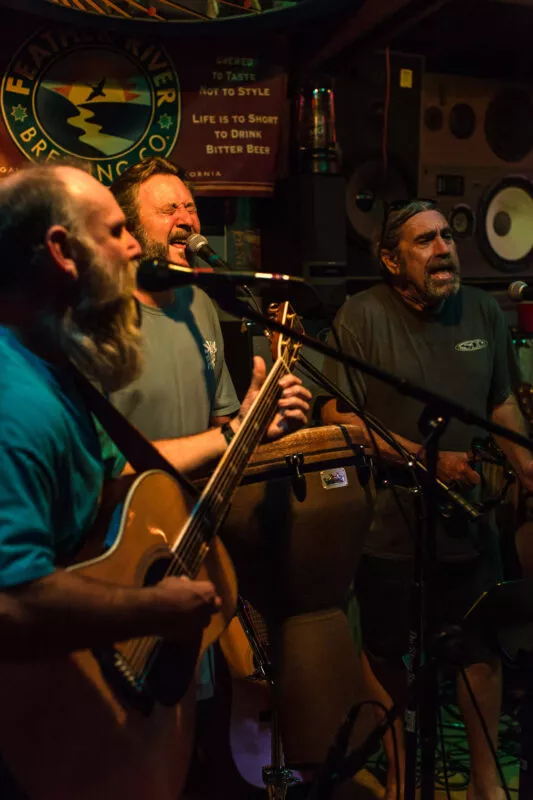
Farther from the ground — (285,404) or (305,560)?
(285,404)

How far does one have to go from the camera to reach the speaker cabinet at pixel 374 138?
379 centimetres

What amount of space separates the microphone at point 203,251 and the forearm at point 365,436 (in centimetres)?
69

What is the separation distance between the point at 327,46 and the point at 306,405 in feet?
7.23

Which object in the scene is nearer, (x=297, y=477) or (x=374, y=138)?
(x=297, y=477)

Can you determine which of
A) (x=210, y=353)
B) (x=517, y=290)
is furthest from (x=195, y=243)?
(x=517, y=290)

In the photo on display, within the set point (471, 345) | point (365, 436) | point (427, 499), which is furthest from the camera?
point (471, 345)

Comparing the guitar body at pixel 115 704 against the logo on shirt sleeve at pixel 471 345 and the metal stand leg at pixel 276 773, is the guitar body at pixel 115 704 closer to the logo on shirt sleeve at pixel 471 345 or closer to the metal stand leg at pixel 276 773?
the metal stand leg at pixel 276 773

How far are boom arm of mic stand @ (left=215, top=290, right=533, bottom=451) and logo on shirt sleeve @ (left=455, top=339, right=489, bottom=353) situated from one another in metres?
1.38

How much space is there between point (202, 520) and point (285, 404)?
1.31 ft

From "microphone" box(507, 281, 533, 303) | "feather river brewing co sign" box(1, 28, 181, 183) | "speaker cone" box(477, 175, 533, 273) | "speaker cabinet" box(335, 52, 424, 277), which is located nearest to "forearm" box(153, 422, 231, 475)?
"microphone" box(507, 281, 533, 303)

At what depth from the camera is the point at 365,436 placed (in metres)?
2.27

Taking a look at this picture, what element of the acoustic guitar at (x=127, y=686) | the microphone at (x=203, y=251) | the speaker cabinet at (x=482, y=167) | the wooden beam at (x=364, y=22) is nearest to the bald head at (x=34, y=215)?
the acoustic guitar at (x=127, y=686)

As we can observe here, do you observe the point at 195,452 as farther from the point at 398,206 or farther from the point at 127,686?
the point at 398,206

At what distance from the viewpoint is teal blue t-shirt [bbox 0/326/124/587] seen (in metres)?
1.31
